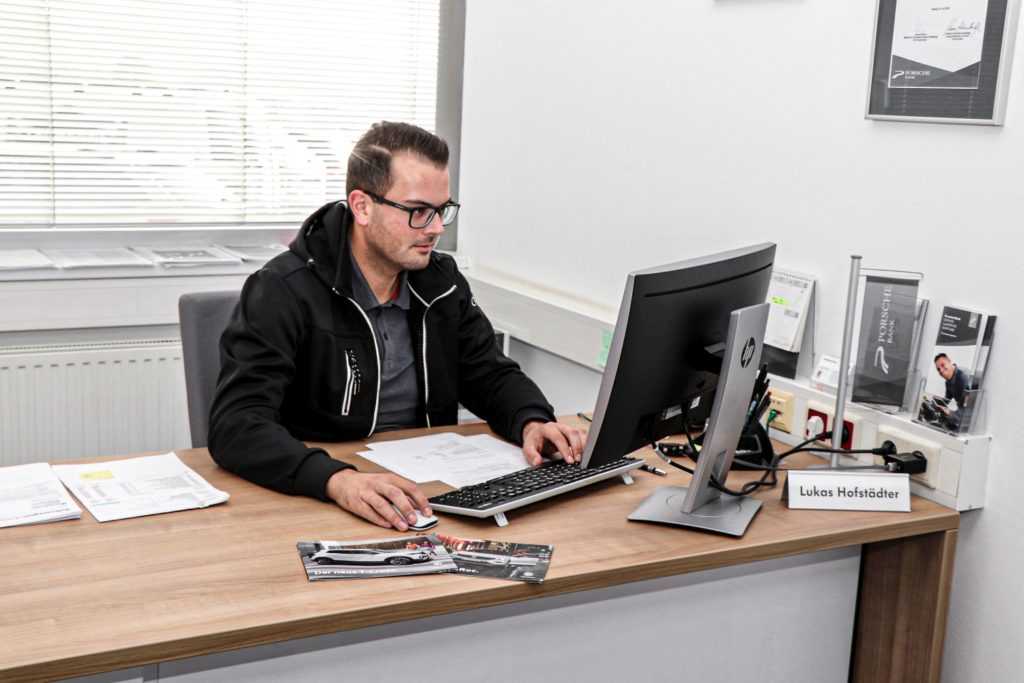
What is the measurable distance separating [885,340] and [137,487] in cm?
138

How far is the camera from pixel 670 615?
1.68m

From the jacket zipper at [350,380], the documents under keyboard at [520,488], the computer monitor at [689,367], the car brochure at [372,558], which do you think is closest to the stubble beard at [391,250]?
the jacket zipper at [350,380]

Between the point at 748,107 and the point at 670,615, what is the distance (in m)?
1.19

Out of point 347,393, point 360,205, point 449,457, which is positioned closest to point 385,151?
point 360,205

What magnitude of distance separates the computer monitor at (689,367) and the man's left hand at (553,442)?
0.22 m

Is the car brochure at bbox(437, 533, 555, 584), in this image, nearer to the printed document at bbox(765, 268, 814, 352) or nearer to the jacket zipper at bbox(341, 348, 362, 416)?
the jacket zipper at bbox(341, 348, 362, 416)

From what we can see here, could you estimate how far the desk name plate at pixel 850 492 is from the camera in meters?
1.83

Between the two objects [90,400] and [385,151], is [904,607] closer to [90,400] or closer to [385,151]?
[385,151]

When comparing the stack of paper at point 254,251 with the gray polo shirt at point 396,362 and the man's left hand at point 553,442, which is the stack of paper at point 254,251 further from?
the man's left hand at point 553,442

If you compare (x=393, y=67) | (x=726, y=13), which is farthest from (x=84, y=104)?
(x=726, y=13)

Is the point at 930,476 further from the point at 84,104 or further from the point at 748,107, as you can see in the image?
the point at 84,104

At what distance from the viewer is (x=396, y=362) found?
7.37 feet

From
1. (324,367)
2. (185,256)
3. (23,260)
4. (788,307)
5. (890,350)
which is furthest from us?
(185,256)

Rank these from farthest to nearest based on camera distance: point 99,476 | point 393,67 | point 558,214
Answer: point 393,67 → point 558,214 → point 99,476
